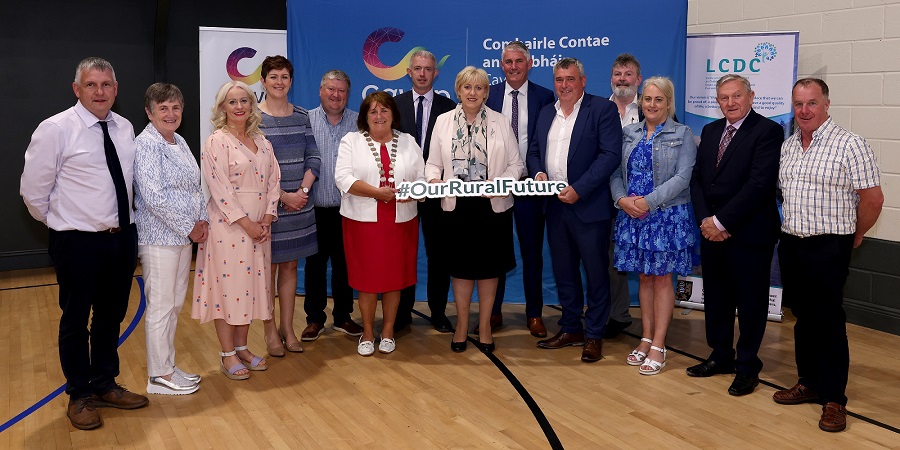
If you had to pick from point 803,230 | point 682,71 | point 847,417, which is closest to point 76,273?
point 803,230

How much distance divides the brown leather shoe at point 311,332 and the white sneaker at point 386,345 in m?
0.49

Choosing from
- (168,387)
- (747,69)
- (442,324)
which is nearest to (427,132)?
(442,324)

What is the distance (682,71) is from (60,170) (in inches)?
160

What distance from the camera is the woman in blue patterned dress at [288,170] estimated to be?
4.51m

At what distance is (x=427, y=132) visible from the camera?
4.98 m

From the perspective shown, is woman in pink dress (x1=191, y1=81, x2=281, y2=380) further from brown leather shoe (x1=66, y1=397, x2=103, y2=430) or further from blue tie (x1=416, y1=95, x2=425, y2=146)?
blue tie (x1=416, y1=95, x2=425, y2=146)

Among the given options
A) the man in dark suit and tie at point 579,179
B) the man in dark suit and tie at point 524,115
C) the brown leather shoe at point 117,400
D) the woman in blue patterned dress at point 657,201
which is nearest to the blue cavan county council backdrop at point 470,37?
the man in dark suit and tie at point 524,115

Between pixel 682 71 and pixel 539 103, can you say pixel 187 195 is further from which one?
pixel 682 71

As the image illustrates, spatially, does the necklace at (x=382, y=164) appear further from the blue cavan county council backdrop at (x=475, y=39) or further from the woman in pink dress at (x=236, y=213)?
the blue cavan county council backdrop at (x=475, y=39)

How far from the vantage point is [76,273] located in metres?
3.51

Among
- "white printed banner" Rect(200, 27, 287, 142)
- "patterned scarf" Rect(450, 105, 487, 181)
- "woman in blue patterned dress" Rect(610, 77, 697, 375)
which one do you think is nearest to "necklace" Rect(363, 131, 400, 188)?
"patterned scarf" Rect(450, 105, 487, 181)

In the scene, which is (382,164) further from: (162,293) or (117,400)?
(117,400)

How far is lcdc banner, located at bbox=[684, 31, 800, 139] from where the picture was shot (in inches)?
213

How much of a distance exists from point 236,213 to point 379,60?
2.26m
